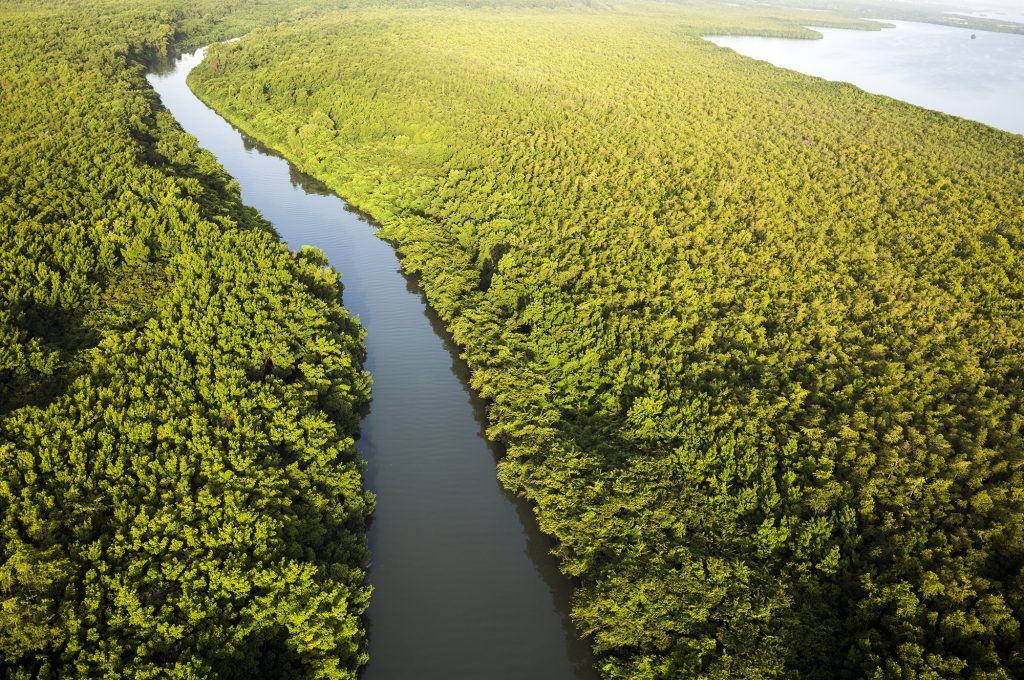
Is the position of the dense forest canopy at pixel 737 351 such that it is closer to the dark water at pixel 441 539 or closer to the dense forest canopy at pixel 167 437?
the dark water at pixel 441 539

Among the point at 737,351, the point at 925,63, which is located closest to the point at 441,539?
the point at 737,351

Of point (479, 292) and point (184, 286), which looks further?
point (479, 292)

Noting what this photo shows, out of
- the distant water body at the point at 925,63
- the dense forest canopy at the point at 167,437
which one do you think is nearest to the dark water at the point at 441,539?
the dense forest canopy at the point at 167,437

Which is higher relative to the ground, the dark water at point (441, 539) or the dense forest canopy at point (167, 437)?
the dense forest canopy at point (167, 437)

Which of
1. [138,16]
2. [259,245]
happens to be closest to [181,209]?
[259,245]

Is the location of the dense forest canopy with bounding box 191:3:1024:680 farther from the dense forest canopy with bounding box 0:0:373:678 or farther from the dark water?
the dense forest canopy with bounding box 0:0:373:678

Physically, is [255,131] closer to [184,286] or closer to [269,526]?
[184,286]

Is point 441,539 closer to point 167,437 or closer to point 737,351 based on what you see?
point 167,437
